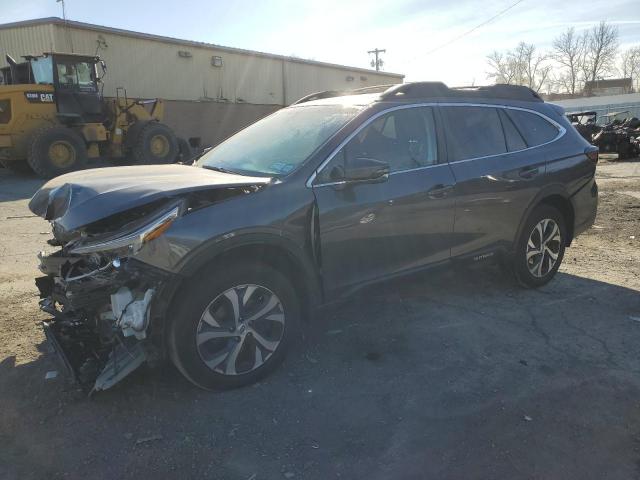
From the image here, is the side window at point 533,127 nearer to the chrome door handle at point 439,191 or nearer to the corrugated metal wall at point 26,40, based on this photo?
the chrome door handle at point 439,191

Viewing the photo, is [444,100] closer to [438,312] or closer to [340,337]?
[438,312]

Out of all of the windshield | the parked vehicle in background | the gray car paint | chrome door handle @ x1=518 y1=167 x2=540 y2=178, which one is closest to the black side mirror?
the gray car paint

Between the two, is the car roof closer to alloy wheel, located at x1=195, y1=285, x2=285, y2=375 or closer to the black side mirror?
the black side mirror

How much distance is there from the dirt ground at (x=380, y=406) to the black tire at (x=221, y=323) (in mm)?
128

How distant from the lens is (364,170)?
11.3 ft

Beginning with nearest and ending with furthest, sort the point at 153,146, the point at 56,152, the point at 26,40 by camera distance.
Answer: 1. the point at 56,152
2. the point at 153,146
3. the point at 26,40

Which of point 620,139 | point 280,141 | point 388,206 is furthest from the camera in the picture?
point 620,139

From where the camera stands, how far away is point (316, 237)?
3.44 metres

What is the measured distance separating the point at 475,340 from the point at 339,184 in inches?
66.2

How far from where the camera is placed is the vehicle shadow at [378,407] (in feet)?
8.91

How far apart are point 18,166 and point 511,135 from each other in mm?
14413

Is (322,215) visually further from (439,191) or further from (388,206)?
(439,191)

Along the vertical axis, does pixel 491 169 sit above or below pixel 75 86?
below

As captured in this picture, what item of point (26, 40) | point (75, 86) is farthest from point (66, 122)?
point (26, 40)
